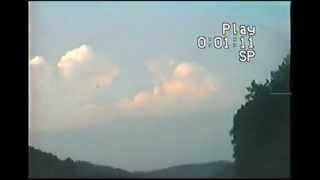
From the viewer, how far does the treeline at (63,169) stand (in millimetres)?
1706

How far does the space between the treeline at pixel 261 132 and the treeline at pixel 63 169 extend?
0.45m

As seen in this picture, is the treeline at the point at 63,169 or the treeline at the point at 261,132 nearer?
the treeline at the point at 63,169

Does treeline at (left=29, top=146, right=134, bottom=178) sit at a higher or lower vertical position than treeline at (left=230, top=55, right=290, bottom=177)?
lower

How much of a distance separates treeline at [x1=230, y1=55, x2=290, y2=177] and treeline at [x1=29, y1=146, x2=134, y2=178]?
45cm

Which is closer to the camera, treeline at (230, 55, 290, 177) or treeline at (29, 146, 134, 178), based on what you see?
treeline at (29, 146, 134, 178)

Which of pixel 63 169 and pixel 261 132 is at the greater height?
pixel 261 132

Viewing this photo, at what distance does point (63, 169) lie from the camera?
1.83 m

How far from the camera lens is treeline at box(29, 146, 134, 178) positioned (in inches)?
67.2

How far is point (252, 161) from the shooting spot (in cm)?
192

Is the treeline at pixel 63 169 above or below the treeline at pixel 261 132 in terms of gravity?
below

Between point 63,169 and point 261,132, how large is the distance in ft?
2.51
